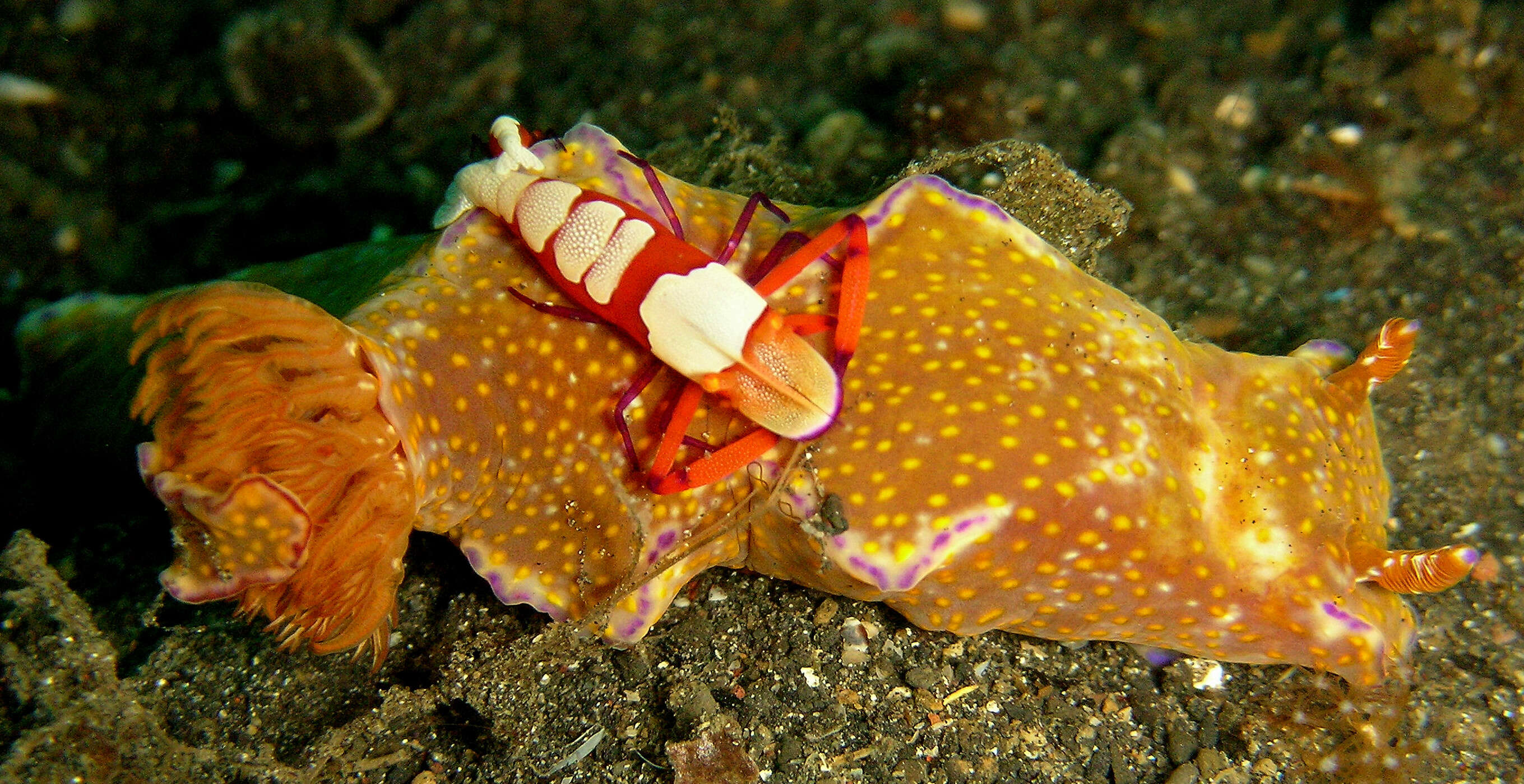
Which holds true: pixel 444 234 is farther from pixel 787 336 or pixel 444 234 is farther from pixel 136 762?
pixel 136 762

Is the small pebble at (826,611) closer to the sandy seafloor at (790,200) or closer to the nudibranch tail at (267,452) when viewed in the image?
the sandy seafloor at (790,200)

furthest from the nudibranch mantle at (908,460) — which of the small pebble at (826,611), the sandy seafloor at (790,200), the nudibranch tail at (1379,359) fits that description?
the sandy seafloor at (790,200)

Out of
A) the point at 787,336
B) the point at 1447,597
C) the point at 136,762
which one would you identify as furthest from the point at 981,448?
the point at 136,762

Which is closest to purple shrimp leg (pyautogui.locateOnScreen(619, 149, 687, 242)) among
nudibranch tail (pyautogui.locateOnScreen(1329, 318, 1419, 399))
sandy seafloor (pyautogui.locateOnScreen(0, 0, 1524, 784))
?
sandy seafloor (pyautogui.locateOnScreen(0, 0, 1524, 784))

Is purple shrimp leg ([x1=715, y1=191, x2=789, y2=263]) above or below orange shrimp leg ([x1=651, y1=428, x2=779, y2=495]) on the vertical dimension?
above

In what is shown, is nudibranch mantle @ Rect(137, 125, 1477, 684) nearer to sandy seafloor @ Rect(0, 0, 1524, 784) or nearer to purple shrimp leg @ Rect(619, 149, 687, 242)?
purple shrimp leg @ Rect(619, 149, 687, 242)

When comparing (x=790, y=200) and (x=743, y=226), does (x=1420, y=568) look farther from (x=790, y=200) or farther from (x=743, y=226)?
(x=790, y=200)
